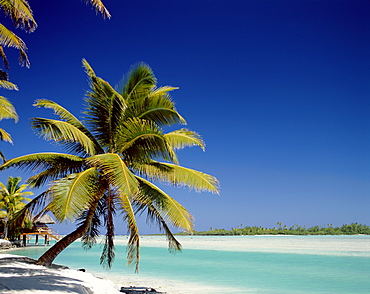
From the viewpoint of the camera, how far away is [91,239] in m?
A: 9.16

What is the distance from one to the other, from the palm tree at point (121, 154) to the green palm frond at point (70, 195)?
0.21ft

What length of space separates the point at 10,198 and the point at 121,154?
28.6 m

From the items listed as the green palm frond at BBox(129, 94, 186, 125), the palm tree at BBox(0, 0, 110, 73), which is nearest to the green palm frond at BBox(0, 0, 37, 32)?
the palm tree at BBox(0, 0, 110, 73)

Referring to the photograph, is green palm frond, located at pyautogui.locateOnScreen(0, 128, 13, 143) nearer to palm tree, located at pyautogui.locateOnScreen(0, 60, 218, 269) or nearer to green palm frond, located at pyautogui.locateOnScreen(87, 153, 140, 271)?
palm tree, located at pyautogui.locateOnScreen(0, 60, 218, 269)

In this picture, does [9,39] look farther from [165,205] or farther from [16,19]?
[165,205]

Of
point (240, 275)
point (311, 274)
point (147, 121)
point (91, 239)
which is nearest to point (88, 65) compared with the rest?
point (147, 121)

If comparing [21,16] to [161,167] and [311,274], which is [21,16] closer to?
[161,167]

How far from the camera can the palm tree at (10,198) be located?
3209cm

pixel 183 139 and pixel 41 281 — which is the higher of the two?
pixel 183 139

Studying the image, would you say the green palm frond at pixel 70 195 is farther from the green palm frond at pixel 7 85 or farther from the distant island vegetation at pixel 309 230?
the distant island vegetation at pixel 309 230

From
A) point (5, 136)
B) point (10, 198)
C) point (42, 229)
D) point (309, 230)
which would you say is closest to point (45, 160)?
point (5, 136)

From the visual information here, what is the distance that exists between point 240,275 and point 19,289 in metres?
13.2

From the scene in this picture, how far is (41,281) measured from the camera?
6.55m

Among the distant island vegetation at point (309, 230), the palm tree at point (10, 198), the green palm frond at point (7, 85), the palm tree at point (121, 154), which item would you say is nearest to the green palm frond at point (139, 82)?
the palm tree at point (121, 154)
